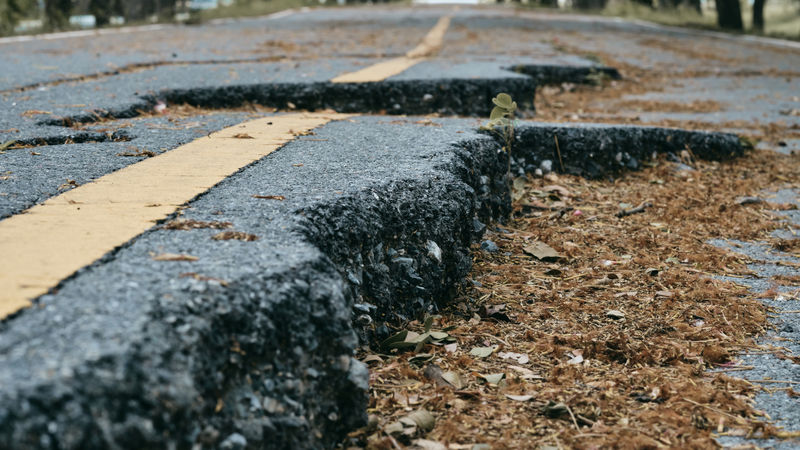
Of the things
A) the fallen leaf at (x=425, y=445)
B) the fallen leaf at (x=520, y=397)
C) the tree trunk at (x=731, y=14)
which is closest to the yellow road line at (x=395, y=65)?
the fallen leaf at (x=520, y=397)

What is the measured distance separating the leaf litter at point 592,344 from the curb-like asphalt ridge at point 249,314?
0.59 ft

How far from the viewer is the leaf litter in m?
1.57

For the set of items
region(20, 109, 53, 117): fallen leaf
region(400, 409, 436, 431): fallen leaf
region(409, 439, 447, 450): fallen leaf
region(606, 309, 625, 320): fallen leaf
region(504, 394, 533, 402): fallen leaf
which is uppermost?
region(20, 109, 53, 117): fallen leaf

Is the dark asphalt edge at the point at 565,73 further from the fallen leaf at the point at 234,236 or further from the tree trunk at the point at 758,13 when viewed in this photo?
the tree trunk at the point at 758,13

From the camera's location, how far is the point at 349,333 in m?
1.49

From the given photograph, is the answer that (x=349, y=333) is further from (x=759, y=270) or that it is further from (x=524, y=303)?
(x=759, y=270)

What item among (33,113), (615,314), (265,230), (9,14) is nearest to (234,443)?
(265,230)

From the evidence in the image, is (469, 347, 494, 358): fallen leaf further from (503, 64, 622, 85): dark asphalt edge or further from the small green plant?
(503, 64, 622, 85): dark asphalt edge

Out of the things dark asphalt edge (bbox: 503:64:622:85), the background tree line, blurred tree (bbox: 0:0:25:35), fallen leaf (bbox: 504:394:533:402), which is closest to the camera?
fallen leaf (bbox: 504:394:533:402)

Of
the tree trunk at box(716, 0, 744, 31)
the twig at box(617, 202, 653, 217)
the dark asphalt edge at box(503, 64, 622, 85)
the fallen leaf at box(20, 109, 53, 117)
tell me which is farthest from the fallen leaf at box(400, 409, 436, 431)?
the tree trunk at box(716, 0, 744, 31)

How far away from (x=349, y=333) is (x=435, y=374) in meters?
0.42

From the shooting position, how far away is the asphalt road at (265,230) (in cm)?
105

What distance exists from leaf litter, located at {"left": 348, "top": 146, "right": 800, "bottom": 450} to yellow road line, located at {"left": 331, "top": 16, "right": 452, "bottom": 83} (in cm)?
187

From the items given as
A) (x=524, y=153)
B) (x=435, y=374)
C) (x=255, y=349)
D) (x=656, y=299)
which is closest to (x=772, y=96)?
(x=524, y=153)
